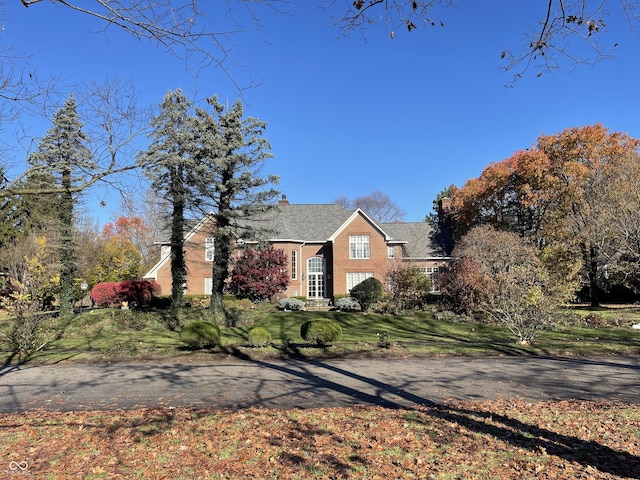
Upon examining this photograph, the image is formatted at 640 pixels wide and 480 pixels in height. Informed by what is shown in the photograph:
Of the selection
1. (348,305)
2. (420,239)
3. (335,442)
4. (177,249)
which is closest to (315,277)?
(348,305)

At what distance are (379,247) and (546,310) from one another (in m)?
21.1

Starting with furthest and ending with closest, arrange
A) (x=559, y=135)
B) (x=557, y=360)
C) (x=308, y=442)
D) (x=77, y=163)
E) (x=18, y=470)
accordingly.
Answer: (x=559, y=135)
(x=557, y=360)
(x=77, y=163)
(x=308, y=442)
(x=18, y=470)

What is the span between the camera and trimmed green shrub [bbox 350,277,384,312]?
2639 centimetres

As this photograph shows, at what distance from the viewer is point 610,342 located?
50.7ft

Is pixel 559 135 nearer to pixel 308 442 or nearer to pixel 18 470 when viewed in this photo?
pixel 308 442

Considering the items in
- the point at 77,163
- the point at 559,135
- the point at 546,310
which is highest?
the point at 559,135

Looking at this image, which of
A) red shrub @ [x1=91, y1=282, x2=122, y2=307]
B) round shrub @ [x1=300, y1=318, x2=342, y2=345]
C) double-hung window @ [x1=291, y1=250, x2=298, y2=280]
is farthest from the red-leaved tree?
round shrub @ [x1=300, y1=318, x2=342, y2=345]

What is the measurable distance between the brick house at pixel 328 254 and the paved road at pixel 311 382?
21.7 m

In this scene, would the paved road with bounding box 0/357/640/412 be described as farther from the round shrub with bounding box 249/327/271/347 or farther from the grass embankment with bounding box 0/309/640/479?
the round shrub with bounding box 249/327/271/347

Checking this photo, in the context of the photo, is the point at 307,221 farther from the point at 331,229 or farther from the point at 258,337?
the point at 258,337

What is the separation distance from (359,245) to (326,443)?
30.5m

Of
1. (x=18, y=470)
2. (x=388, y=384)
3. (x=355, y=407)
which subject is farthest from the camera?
(x=388, y=384)

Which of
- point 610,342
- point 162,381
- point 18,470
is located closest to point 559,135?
point 610,342

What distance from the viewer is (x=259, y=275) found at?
28828 millimetres
